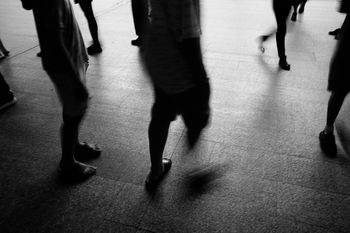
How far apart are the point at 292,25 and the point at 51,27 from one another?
485 centimetres

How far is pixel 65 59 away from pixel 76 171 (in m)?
0.89

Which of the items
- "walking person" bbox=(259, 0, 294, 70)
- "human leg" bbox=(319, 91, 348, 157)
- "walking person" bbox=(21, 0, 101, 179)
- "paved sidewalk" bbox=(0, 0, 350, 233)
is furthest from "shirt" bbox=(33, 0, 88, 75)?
"walking person" bbox=(259, 0, 294, 70)

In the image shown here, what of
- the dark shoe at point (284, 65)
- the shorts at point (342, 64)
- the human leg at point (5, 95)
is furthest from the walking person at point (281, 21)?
the human leg at point (5, 95)

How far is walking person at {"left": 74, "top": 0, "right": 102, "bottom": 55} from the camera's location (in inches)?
161

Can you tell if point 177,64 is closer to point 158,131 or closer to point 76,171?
point 158,131

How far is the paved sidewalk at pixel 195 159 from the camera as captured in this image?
5.90ft

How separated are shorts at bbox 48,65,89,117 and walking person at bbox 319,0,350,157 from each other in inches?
67.9

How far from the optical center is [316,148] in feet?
7.64

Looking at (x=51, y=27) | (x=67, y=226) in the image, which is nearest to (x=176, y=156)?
(x=67, y=226)

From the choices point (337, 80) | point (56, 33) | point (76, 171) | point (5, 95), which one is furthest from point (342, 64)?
point (5, 95)

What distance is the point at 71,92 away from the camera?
5.73 feet

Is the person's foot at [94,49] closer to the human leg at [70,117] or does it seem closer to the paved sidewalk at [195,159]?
the paved sidewalk at [195,159]

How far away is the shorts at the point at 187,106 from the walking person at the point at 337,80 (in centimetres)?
104

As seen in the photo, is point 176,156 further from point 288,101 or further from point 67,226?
point 288,101
